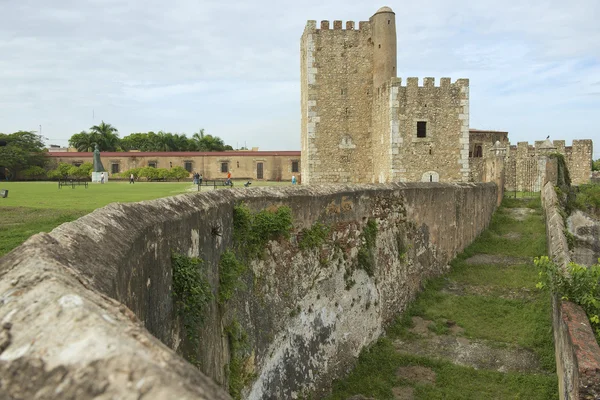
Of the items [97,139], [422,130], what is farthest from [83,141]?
[422,130]

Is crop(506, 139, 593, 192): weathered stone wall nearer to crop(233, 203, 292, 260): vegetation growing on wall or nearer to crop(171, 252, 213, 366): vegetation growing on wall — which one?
crop(233, 203, 292, 260): vegetation growing on wall

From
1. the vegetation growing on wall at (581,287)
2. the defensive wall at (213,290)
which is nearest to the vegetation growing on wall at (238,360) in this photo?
the defensive wall at (213,290)

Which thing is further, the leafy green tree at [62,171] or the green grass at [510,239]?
the leafy green tree at [62,171]

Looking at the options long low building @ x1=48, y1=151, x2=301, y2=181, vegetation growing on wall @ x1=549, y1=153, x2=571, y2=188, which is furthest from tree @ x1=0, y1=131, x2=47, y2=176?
vegetation growing on wall @ x1=549, y1=153, x2=571, y2=188

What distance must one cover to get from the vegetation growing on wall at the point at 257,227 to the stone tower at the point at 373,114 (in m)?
17.9

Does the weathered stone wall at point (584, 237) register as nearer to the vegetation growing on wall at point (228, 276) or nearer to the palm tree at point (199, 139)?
the vegetation growing on wall at point (228, 276)

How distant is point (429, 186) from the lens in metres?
11.9

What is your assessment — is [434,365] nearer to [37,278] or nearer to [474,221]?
[37,278]

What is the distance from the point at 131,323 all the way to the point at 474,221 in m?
15.3

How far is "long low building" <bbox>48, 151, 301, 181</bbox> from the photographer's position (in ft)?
181

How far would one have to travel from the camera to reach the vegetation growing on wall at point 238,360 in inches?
196

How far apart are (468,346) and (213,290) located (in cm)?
513

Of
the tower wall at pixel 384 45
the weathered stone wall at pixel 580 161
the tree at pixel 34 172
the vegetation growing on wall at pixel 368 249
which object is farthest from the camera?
the tree at pixel 34 172

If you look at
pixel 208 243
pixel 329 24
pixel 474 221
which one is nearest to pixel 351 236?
pixel 208 243
